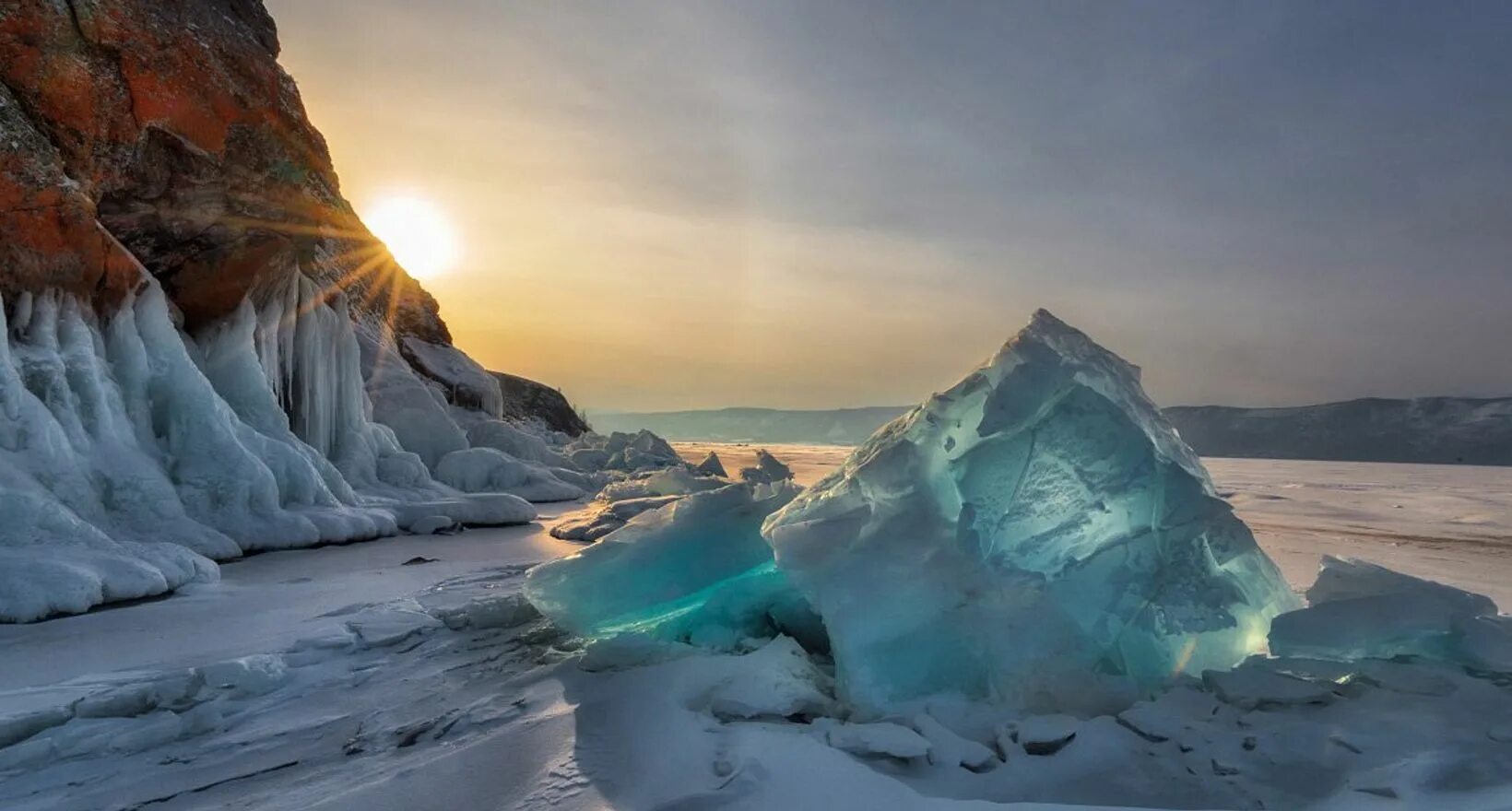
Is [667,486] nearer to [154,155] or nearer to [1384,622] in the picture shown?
[154,155]

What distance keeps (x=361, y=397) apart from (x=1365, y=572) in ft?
45.1

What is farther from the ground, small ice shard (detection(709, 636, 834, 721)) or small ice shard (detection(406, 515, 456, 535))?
small ice shard (detection(406, 515, 456, 535))

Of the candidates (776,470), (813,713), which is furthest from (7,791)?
(776,470)

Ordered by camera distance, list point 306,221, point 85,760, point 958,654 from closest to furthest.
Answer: point 85,760
point 958,654
point 306,221

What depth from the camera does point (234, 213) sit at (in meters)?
10.7

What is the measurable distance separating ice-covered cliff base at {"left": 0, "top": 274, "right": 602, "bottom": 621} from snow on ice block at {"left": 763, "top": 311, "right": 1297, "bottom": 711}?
18.5 feet

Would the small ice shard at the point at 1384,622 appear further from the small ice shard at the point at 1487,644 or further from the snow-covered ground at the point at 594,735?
the snow-covered ground at the point at 594,735

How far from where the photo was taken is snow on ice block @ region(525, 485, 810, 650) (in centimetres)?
434

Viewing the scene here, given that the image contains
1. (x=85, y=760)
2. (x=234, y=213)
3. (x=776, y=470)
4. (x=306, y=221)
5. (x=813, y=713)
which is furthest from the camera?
(x=776, y=470)

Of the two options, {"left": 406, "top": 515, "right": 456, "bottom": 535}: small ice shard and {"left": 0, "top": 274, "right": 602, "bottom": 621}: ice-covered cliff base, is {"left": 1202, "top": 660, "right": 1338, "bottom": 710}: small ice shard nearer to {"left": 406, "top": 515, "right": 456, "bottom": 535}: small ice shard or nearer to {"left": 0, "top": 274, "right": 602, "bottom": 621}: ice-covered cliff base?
{"left": 0, "top": 274, "right": 602, "bottom": 621}: ice-covered cliff base

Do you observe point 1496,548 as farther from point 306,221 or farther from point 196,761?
point 306,221

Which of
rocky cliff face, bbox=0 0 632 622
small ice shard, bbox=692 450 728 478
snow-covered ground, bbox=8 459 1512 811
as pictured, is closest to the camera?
snow-covered ground, bbox=8 459 1512 811

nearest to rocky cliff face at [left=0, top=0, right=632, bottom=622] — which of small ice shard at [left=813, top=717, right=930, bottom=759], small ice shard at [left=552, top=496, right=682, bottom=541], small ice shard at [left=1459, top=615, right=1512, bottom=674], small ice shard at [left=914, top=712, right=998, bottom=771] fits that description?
small ice shard at [left=552, top=496, right=682, bottom=541]

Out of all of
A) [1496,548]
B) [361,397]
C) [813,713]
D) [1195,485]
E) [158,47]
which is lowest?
[1496,548]
